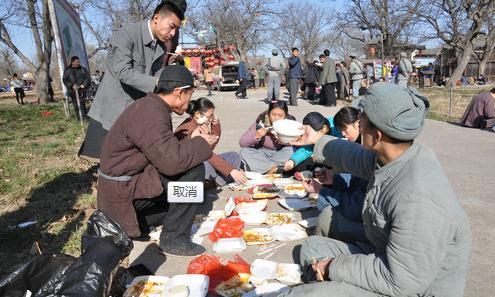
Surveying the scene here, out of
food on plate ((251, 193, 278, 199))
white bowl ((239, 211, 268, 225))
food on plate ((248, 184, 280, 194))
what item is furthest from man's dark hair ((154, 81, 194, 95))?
food on plate ((248, 184, 280, 194))

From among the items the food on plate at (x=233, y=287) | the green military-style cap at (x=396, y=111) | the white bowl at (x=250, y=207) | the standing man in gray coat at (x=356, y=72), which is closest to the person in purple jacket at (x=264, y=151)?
the white bowl at (x=250, y=207)

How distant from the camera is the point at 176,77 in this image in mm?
2756

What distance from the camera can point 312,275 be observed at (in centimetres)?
232

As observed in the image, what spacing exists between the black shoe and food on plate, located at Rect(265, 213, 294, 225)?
817 millimetres

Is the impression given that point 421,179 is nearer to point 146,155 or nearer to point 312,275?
point 312,275

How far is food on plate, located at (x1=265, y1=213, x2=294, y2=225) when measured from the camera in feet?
11.7

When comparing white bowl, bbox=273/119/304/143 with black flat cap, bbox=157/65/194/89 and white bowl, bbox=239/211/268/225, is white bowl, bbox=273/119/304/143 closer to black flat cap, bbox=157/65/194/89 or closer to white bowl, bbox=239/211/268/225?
white bowl, bbox=239/211/268/225

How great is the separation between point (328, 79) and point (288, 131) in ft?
29.2

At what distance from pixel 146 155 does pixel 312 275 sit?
133 centimetres

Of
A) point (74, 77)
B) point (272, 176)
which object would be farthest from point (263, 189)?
point (74, 77)

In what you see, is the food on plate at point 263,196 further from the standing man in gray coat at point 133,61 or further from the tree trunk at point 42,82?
the tree trunk at point 42,82

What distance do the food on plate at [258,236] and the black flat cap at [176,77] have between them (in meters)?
1.33

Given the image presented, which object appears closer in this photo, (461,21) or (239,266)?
(239,266)

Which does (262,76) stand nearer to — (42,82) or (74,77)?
(42,82)
